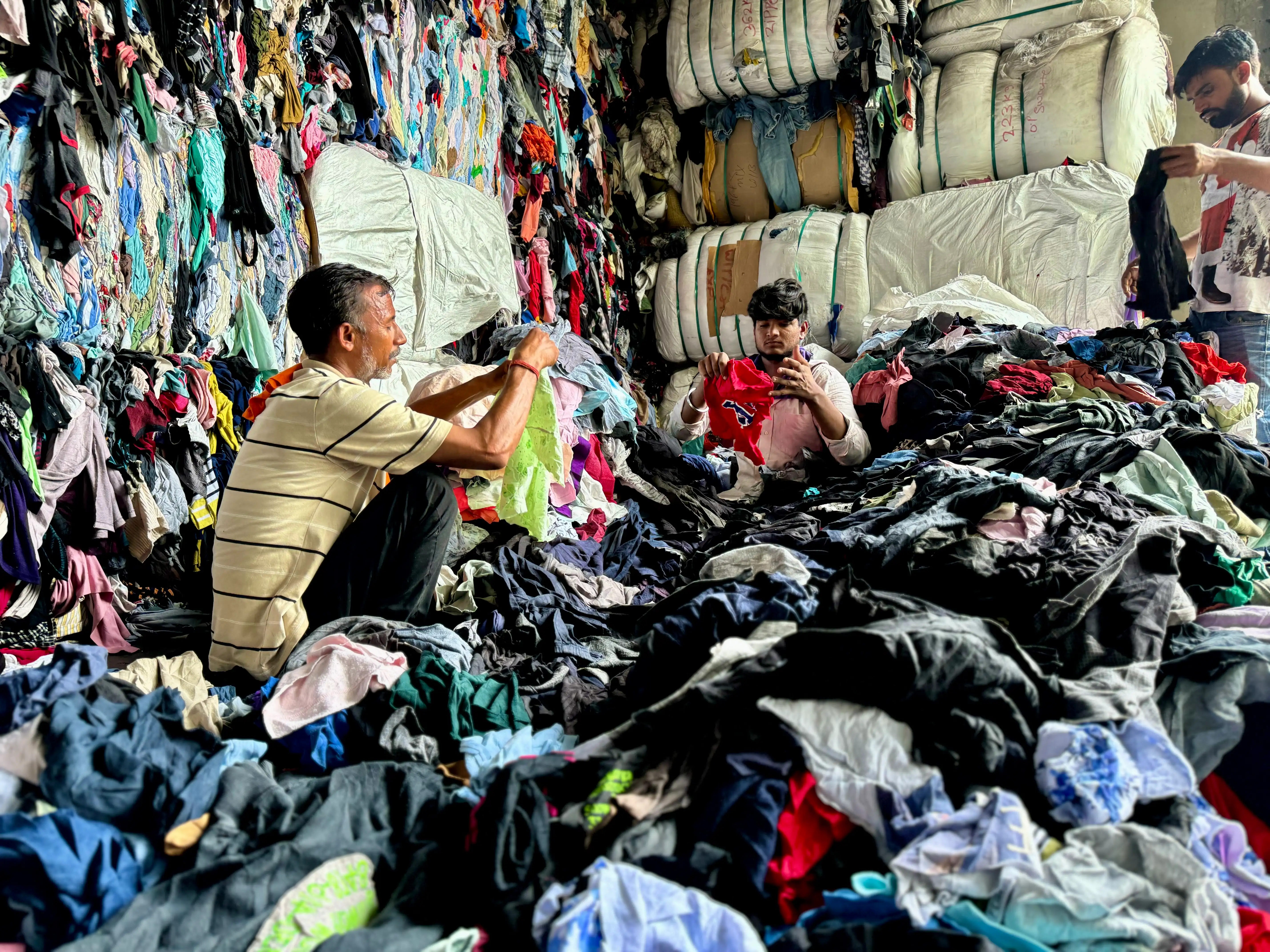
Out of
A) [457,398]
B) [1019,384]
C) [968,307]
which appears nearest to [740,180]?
[968,307]

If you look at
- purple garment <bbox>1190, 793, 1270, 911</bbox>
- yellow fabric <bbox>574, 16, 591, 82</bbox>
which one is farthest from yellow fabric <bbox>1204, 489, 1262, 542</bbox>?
yellow fabric <bbox>574, 16, 591, 82</bbox>

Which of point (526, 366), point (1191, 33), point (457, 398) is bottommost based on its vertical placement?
point (457, 398)

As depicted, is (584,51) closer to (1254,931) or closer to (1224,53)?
(1224,53)

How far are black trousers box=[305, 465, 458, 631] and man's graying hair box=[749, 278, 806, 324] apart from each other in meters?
1.52

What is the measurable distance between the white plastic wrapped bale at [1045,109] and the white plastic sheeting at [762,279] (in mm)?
500

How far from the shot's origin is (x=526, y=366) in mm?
1973

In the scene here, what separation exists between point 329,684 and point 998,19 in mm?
4880

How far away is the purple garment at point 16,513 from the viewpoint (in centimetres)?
200

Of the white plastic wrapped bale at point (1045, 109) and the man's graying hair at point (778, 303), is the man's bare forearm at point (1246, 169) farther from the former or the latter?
the man's graying hair at point (778, 303)

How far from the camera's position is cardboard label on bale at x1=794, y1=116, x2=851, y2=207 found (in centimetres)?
504

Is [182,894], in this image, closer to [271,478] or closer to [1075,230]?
[271,478]

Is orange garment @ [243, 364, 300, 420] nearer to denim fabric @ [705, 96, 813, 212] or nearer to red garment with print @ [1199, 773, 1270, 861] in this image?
red garment with print @ [1199, 773, 1270, 861]

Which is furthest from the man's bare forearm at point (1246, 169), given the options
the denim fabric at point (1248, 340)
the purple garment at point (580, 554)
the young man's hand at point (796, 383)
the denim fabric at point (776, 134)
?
the denim fabric at point (776, 134)

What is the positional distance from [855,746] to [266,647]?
128 centimetres
